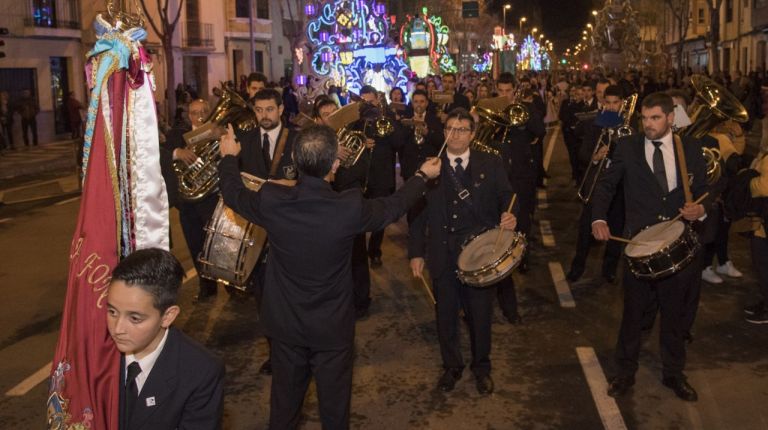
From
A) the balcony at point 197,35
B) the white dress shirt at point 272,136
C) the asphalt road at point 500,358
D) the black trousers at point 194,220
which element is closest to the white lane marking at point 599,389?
the asphalt road at point 500,358

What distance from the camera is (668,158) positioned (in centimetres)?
603

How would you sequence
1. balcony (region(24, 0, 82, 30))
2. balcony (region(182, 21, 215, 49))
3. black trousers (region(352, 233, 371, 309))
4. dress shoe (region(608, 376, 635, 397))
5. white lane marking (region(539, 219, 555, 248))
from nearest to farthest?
dress shoe (region(608, 376, 635, 397)) → black trousers (region(352, 233, 371, 309)) → white lane marking (region(539, 219, 555, 248)) → balcony (region(24, 0, 82, 30)) → balcony (region(182, 21, 215, 49))

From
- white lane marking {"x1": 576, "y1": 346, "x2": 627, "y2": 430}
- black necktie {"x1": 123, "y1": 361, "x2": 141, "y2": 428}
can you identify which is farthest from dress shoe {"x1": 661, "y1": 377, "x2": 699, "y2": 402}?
black necktie {"x1": 123, "y1": 361, "x2": 141, "y2": 428}

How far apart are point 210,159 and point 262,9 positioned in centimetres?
4832

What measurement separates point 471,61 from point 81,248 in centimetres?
6200

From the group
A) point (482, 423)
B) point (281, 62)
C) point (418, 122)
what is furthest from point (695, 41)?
point (482, 423)

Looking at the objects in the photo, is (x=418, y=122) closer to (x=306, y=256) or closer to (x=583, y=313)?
(x=583, y=313)

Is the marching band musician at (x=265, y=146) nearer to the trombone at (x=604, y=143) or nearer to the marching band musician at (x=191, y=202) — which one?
the marching band musician at (x=191, y=202)

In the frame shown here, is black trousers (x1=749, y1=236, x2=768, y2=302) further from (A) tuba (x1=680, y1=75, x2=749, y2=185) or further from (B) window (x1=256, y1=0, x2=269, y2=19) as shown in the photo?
(B) window (x1=256, y1=0, x2=269, y2=19)

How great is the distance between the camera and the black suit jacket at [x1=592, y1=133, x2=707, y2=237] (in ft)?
19.7

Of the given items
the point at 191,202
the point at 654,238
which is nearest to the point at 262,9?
the point at 191,202

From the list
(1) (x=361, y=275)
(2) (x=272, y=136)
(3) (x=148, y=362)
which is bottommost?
(1) (x=361, y=275)

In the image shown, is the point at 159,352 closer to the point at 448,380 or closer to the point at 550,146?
the point at 448,380

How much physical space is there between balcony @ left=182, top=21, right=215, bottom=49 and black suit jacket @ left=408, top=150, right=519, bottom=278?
138ft
